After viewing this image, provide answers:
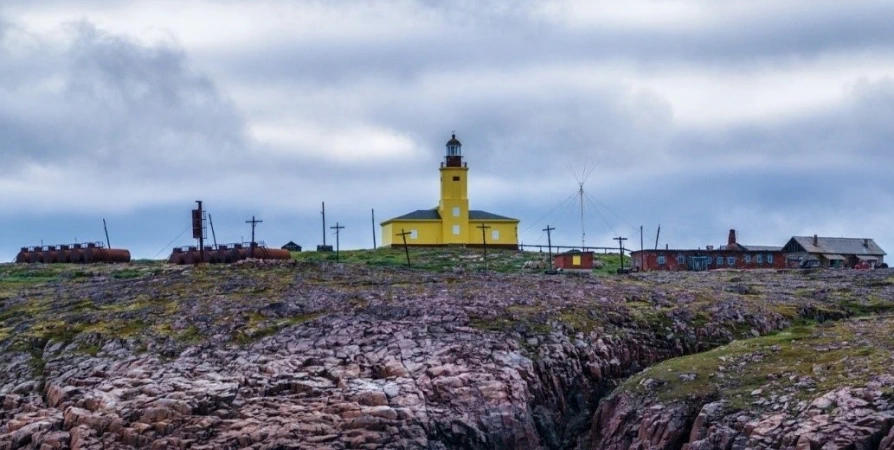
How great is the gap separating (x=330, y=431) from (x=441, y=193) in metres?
84.3

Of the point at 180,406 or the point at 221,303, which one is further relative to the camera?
the point at 221,303

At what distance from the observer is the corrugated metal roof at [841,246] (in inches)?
5103

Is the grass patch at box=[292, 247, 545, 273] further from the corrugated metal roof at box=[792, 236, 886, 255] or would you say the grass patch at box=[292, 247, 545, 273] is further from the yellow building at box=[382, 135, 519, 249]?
the corrugated metal roof at box=[792, 236, 886, 255]

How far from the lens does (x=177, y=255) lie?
111 metres

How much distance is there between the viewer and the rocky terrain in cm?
5253

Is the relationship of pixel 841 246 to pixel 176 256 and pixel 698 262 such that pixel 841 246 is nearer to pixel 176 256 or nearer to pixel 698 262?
pixel 698 262

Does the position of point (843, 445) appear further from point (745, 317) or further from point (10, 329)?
point (10, 329)

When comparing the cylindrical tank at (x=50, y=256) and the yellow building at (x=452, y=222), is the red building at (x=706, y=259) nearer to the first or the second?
the yellow building at (x=452, y=222)

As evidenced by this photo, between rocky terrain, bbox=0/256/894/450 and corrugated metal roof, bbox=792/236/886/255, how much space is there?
172 feet

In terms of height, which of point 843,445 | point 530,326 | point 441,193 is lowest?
point 843,445

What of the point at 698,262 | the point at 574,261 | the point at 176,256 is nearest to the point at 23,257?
the point at 176,256

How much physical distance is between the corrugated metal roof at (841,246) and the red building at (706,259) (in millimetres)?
7401

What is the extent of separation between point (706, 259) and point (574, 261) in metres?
12.6

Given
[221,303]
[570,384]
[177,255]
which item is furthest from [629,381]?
[177,255]
